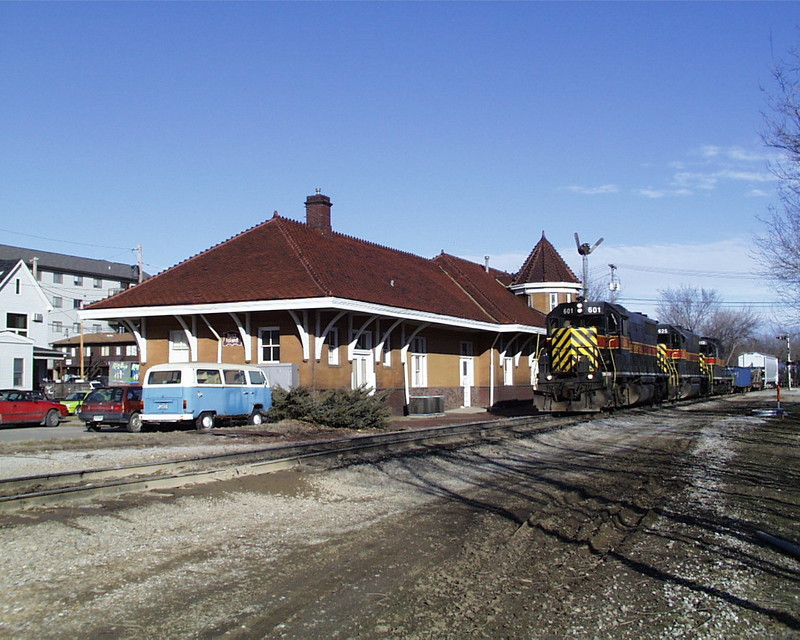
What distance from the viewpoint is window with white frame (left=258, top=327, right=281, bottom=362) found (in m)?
26.2

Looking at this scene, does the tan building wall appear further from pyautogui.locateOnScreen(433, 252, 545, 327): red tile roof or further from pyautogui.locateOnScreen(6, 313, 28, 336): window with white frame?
pyautogui.locateOnScreen(6, 313, 28, 336): window with white frame

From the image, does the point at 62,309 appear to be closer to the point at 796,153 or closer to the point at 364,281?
the point at 364,281

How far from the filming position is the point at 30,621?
5207 mm

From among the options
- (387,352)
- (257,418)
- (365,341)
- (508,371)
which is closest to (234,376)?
(257,418)

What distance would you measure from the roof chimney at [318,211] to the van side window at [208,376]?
12.0 meters

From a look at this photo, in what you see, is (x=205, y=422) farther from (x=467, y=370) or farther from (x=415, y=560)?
(x=467, y=370)

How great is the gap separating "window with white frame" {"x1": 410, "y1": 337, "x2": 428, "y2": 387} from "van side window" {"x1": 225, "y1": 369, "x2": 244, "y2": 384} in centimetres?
1033

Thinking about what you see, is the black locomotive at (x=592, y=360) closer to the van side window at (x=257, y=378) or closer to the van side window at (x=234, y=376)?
the van side window at (x=257, y=378)

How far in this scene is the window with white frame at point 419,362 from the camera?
31.8m

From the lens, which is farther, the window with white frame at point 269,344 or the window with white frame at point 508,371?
the window with white frame at point 508,371

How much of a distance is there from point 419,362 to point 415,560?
25368 millimetres

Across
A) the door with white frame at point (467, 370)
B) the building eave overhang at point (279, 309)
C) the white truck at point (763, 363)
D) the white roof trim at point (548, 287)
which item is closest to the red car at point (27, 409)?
the building eave overhang at point (279, 309)

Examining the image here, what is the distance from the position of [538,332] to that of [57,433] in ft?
75.8

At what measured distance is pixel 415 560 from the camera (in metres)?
7.02
